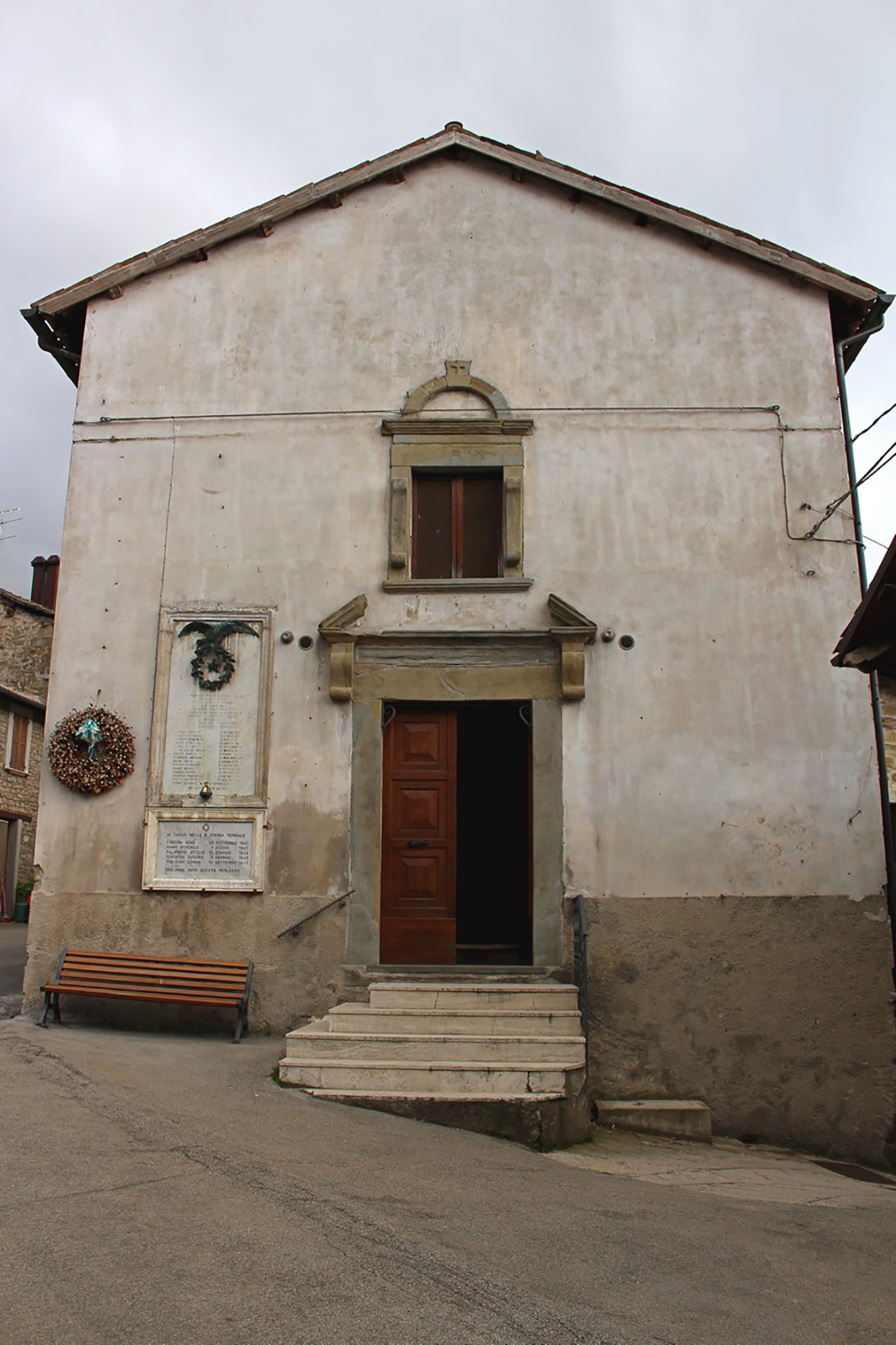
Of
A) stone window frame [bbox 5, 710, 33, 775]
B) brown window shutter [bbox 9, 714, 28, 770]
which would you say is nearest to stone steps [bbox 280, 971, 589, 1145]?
stone window frame [bbox 5, 710, 33, 775]

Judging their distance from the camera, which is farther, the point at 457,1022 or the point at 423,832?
the point at 423,832

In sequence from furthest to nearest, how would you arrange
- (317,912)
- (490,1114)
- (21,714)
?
(21,714) → (317,912) → (490,1114)

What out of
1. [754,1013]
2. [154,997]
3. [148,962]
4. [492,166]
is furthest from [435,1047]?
[492,166]

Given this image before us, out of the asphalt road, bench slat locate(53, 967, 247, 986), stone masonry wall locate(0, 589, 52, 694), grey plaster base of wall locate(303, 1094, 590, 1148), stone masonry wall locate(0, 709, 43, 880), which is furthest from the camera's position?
stone masonry wall locate(0, 589, 52, 694)

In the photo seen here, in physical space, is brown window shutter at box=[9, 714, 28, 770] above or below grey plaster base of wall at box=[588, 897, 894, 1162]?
above

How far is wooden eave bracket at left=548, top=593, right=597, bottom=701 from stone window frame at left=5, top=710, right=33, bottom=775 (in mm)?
19162

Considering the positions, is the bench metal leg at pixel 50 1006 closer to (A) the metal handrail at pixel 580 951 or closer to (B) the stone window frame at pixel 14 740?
(A) the metal handrail at pixel 580 951

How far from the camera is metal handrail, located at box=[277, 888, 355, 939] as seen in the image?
9.65 m

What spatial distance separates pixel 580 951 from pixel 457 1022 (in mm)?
1388

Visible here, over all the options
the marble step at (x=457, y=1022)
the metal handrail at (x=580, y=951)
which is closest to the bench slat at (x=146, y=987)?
the marble step at (x=457, y=1022)

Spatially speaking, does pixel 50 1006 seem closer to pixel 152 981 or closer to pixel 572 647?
pixel 152 981

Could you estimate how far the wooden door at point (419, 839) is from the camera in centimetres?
1007

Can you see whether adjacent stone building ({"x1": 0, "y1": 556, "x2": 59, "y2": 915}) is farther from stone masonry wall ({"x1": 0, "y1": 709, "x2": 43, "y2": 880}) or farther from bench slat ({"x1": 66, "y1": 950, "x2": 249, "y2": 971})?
bench slat ({"x1": 66, "y1": 950, "x2": 249, "y2": 971})

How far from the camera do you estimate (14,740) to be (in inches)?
1024
